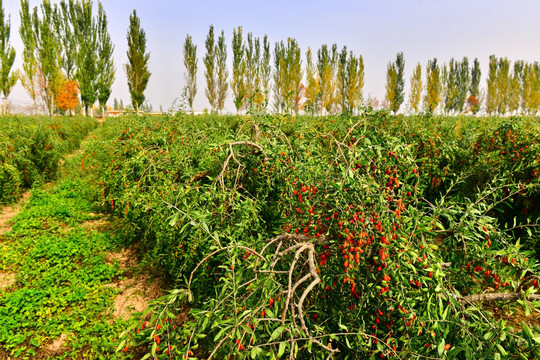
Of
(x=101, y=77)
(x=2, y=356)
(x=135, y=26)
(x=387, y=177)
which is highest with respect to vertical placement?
(x=135, y=26)

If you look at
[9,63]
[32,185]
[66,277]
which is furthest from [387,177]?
[9,63]

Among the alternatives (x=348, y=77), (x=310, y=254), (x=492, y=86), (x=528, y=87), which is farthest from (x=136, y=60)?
(x=528, y=87)

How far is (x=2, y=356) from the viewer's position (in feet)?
8.09

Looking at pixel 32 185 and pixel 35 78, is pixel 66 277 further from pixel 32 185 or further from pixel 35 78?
pixel 35 78

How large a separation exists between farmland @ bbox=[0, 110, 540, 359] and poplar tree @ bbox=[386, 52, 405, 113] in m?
28.8

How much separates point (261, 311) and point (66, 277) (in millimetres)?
3127

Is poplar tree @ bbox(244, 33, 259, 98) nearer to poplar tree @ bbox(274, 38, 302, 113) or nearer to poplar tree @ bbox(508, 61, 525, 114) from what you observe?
poplar tree @ bbox(274, 38, 302, 113)

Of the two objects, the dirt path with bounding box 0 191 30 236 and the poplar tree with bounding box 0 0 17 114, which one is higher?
the poplar tree with bounding box 0 0 17 114

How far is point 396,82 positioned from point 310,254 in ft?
114

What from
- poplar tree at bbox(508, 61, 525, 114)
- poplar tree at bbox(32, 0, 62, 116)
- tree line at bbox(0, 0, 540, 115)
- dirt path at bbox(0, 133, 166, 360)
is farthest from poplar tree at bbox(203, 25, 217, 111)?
poplar tree at bbox(508, 61, 525, 114)

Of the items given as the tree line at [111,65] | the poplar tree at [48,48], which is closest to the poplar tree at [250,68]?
the tree line at [111,65]

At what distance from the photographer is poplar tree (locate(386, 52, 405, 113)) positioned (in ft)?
101

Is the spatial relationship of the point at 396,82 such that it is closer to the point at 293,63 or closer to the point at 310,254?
the point at 293,63

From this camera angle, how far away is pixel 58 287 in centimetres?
335
